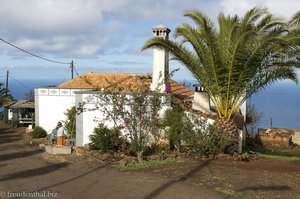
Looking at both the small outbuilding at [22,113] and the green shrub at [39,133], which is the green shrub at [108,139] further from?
the small outbuilding at [22,113]

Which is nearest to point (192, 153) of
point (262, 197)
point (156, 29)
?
point (262, 197)

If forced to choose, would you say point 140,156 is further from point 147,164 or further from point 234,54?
point 234,54

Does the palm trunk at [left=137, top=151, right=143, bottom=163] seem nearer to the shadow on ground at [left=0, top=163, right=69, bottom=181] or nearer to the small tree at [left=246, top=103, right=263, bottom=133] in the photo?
the shadow on ground at [left=0, top=163, right=69, bottom=181]

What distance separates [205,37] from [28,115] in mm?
21975

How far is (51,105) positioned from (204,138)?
13640 millimetres

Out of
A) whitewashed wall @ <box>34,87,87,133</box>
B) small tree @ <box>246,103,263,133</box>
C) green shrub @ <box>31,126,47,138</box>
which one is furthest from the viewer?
whitewashed wall @ <box>34,87,87,133</box>

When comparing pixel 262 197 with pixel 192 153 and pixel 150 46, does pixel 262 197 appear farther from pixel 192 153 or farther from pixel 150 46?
pixel 150 46

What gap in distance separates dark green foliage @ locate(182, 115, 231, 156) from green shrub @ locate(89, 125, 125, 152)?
8.52ft

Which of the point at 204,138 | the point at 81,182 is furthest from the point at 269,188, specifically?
the point at 81,182

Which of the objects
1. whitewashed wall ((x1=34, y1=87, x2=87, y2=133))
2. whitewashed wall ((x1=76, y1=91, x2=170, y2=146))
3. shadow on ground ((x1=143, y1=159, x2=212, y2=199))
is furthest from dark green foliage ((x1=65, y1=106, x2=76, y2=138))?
shadow on ground ((x1=143, y1=159, x2=212, y2=199))

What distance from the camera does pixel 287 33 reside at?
12.4 meters

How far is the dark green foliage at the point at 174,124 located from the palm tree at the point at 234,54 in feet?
4.46

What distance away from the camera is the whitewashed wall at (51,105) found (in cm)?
2359

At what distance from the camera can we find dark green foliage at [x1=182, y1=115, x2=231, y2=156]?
12.9 meters
